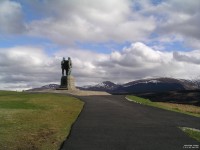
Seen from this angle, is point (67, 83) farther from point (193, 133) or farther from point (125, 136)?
point (125, 136)

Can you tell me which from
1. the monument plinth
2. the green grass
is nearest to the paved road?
the green grass

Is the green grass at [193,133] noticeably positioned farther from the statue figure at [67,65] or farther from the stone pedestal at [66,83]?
the statue figure at [67,65]

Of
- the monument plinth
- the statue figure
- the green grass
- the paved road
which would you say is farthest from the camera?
the statue figure

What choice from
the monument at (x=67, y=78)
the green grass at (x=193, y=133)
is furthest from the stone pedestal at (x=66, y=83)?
the green grass at (x=193, y=133)

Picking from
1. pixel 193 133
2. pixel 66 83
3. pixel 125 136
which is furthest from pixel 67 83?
pixel 125 136

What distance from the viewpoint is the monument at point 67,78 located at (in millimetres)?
63688

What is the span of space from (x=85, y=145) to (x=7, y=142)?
10.8 ft

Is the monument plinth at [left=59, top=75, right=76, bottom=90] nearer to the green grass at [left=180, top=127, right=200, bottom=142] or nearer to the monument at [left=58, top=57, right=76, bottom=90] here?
the monument at [left=58, top=57, right=76, bottom=90]

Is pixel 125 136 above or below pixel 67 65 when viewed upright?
below

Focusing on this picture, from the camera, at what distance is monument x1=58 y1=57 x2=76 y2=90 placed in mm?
63688

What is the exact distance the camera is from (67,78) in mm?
63938

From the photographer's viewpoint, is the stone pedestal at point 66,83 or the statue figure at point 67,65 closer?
the stone pedestal at point 66,83

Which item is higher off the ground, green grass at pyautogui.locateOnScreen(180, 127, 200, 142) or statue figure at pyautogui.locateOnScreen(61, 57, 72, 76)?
statue figure at pyautogui.locateOnScreen(61, 57, 72, 76)

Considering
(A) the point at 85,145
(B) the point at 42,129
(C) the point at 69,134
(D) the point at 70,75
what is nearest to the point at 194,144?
(A) the point at 85,145
